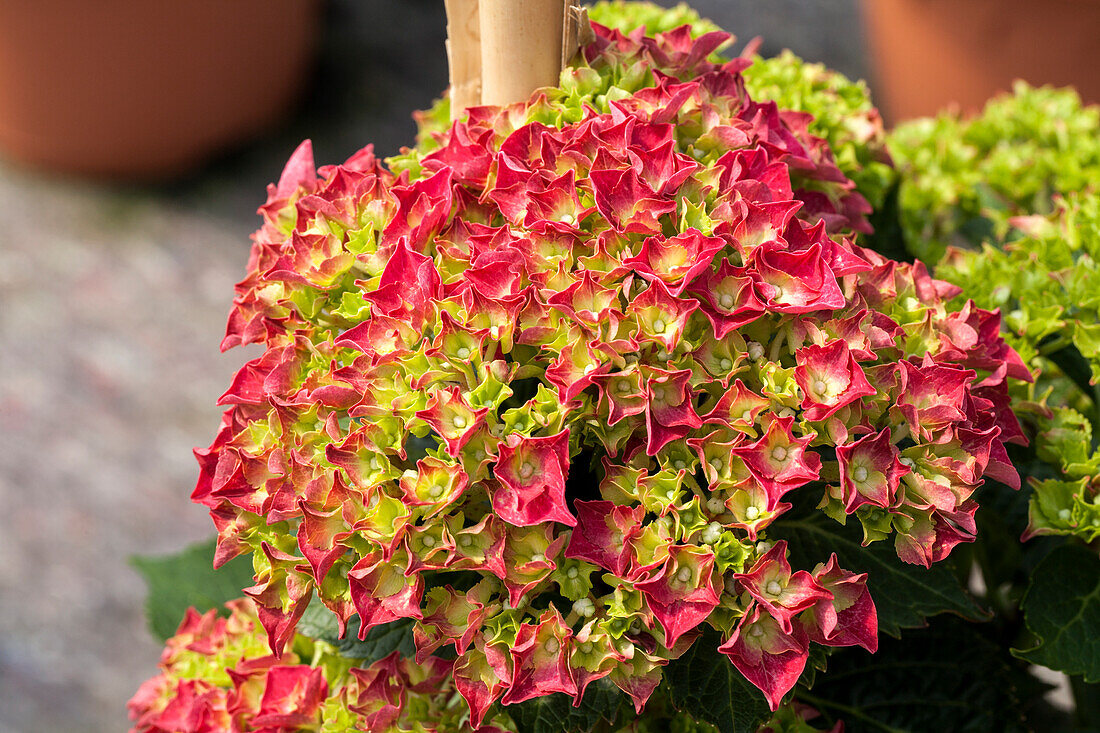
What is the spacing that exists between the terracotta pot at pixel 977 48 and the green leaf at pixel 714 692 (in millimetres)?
1788

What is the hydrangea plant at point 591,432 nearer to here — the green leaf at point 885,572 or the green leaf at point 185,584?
the green leaf at point 885,572

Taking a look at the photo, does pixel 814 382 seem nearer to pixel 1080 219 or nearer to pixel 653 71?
pixel 653 71

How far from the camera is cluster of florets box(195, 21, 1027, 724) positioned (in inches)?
21.1

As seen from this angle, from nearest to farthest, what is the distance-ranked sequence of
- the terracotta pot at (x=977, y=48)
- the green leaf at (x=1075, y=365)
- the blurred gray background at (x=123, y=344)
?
the green leaf at (x=1075, y=365)
the blurred gray background at (x=123, y=344)
the terracotta pot at (x=977, y=48)

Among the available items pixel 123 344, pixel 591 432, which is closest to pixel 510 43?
pixel 591 432

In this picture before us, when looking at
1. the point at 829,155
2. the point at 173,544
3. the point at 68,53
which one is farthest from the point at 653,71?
the point at 68,53

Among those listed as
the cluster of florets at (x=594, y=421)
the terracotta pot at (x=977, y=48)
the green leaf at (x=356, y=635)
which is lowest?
the green leaf at (x=356, y=635)

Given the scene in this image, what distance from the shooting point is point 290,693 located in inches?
26.7

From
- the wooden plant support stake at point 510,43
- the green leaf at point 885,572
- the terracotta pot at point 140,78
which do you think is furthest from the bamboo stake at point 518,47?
the terracotta pot at point 140,78

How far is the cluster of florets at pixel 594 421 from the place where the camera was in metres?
0.54

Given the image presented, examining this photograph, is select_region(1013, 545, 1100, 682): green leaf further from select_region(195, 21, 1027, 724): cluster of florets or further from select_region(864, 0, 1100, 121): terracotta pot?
select_region(864, 0, 1100, 121): terracotta pot

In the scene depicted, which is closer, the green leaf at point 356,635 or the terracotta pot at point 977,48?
the green leaf at point 356,635

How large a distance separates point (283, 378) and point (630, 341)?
21cm

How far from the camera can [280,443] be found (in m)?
0.58
